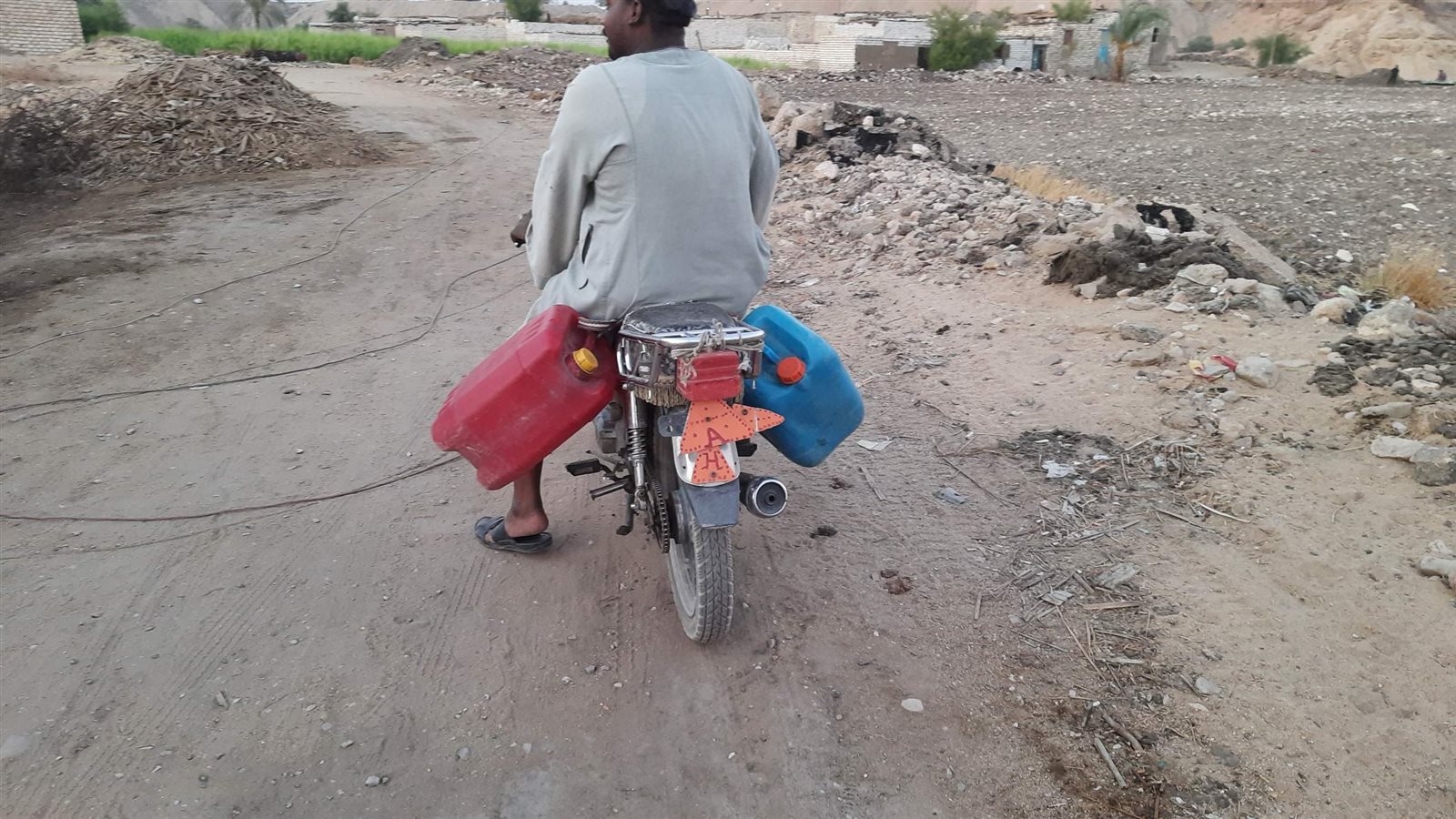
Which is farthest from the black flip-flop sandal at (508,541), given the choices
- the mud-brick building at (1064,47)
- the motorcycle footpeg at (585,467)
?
the mud-brick building at (1064,47)

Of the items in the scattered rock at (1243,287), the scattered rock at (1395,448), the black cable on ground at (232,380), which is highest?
the scattered rock at (1243,287)

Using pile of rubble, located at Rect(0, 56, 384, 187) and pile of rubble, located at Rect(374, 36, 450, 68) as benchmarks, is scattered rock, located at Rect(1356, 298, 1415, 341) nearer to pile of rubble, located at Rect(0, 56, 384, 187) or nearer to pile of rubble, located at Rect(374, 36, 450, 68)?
pile of rubble, located at Rect(0, 56, 384, 187)

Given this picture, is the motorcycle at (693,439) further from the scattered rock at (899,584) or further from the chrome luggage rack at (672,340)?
the scattered rock at (899,584)

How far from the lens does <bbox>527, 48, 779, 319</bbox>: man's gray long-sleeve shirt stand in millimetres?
2555

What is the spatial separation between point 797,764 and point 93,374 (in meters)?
4.56

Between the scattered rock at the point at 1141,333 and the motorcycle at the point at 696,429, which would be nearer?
the motorcycle at the point at 696,429

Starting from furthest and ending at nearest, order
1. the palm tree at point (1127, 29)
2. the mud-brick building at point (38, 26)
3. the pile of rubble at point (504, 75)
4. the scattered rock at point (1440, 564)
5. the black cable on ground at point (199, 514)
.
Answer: the palm tree at point (1127, 29) < the mud-brick building at point (38, 26) < the pile of rubble at point (504, 75) < the black cable on ground at point (199, 514) < the scattered rock at point (1440, 564)

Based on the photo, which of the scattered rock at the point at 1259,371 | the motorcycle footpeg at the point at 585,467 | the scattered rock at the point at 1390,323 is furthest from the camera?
the scattered rock at the point at 1390,323

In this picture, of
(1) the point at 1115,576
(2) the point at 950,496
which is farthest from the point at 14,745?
(1) the point at 1115,576

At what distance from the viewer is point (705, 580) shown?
2672 mm

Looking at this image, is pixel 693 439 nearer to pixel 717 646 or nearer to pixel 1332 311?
pixel 717 646

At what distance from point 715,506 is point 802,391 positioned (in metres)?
0.46

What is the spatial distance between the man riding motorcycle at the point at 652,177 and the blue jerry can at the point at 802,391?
17cm

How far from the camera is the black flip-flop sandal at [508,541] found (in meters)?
3.42
